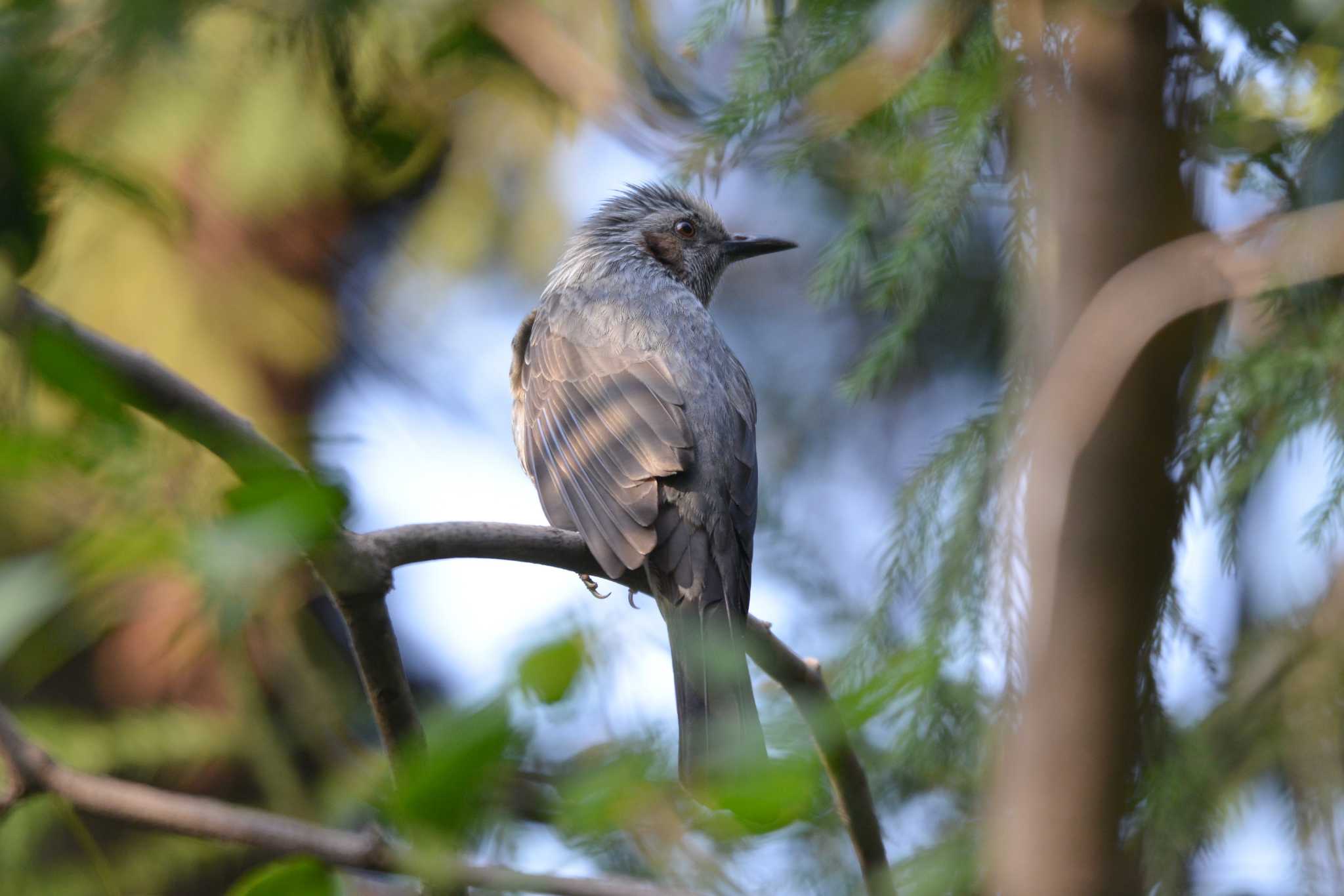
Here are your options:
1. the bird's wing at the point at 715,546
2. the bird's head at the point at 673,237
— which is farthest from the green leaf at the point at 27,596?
the bird's head at the point at 673,237

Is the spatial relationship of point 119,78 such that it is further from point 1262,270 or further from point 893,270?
point 893,270

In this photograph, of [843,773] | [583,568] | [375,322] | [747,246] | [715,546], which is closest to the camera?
[843,773]

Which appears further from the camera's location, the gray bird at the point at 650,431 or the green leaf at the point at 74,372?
the gray bird at the point at 650,431

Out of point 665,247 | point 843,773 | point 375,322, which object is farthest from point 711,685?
point 665,247

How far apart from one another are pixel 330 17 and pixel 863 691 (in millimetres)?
1218

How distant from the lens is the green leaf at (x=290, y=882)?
A: 1.00 metres

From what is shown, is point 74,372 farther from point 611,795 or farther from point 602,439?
point 602,439

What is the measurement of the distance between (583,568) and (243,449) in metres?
2.18

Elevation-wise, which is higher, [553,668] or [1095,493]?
[1095,493]

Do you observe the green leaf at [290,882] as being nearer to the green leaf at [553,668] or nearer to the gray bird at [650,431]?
the green leaf at [553,668]

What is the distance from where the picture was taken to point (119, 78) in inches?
48.3

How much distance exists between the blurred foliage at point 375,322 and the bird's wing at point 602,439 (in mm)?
628

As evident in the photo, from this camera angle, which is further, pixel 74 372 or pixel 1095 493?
pixel 1095 493

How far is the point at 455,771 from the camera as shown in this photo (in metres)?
0.85
